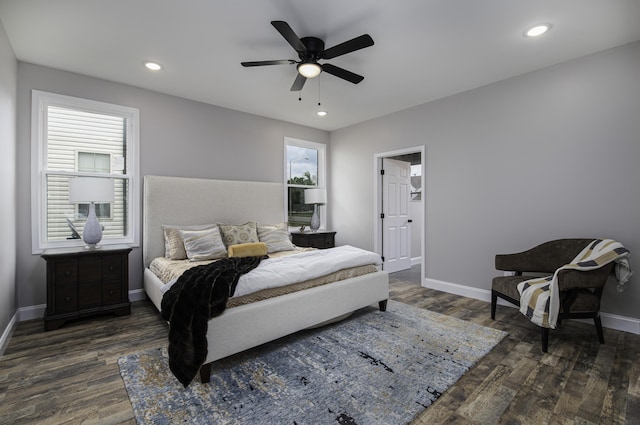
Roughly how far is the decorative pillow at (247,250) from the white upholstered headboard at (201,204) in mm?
1063

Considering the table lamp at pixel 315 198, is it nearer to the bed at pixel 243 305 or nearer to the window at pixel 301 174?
the window at pixel 301 174

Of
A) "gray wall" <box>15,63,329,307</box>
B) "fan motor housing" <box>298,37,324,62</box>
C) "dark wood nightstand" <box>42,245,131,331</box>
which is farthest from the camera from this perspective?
"gray wall" <box>15,63,329,307</box>

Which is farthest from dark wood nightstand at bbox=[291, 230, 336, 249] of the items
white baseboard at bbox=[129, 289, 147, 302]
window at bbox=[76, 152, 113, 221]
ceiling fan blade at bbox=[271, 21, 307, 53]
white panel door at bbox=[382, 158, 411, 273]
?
ceiling fan blade at bbox=[271, 21, 307, 53]

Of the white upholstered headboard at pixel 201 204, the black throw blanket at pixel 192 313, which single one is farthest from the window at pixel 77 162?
the black throw blanket at pixel 192 313

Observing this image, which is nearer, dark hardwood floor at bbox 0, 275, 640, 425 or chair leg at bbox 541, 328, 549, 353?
dark hardwood floor at bbox 0, 275, 640, 425

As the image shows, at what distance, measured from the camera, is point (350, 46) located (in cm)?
236

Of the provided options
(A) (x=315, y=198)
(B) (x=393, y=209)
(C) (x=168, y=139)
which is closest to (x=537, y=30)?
(B) (x=393, y=209)

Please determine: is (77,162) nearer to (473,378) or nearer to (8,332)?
(8,332)

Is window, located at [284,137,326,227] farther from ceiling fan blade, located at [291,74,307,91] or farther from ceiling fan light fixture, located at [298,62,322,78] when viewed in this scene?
ceiling fan light fixture, located at [298,62,322,78]

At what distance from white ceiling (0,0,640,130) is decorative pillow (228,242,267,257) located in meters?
1.98

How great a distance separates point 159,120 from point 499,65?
4166 mm

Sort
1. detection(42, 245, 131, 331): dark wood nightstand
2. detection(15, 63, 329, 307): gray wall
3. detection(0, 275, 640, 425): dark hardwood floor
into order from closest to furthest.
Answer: detection(0, 275, 640, 425): dark hardwood floor → detection(42, 245, 131, 331): dark wood nightstand → detection(15, 63, 329, 307): gray wall

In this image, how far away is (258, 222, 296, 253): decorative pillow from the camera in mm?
3952

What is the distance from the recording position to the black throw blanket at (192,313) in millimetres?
1989
